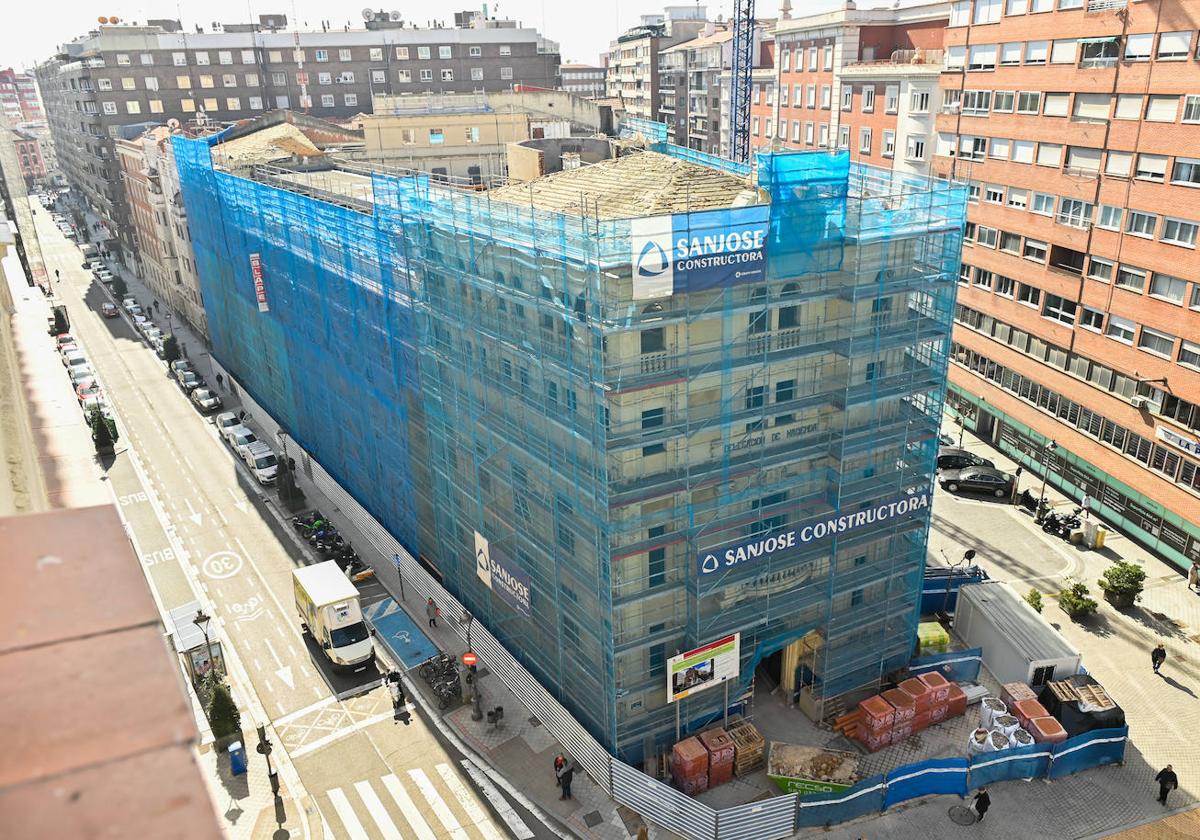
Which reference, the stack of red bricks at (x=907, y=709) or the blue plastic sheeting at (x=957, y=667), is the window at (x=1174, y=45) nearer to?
the blue plastic sheeting at (x=957, y=667)

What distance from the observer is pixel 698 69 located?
4464 inches

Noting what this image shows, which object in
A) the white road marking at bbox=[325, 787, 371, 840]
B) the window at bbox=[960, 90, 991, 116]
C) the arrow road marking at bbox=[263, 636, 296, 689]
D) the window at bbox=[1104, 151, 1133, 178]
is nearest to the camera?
the white road marking at bbox=[325, 787, 371, 840]

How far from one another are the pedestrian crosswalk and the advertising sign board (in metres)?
7.15

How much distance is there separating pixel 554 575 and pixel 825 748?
1102 centimetres

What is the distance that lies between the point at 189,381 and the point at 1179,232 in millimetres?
62649

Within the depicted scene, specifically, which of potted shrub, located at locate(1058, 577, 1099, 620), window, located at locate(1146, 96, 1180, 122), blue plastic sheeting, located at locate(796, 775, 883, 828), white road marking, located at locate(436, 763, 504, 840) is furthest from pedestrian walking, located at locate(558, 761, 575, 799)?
window, located at locate(1146, 96, 1180, 122)

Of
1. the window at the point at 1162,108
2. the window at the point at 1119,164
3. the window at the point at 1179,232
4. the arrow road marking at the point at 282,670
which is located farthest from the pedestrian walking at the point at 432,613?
the window at the point at 1162,108

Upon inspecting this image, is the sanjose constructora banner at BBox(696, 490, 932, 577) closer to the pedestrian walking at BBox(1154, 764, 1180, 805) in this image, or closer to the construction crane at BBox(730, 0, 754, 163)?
the pedestrian walking at BBox(1154, 764, 1180, 805)

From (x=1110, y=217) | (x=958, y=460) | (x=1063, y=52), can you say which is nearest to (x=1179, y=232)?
(x=1110, y=217)

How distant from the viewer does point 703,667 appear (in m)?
29.8

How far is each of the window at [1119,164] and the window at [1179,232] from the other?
3.64m

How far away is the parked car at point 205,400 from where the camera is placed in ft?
207

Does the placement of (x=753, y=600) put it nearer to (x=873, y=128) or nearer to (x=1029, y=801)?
(x=1029, y=801)

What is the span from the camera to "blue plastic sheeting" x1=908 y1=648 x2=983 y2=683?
34719 millimetres
